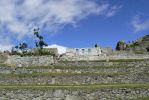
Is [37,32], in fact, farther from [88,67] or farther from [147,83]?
[147,83]

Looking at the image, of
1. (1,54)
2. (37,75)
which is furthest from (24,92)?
(1,54)

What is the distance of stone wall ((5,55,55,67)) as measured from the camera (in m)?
45.5

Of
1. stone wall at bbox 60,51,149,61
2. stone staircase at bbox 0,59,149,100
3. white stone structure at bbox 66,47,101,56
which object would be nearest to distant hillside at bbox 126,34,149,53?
stone wall at bbox 60,51,149,61

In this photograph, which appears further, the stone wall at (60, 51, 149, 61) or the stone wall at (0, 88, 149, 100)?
the stone wall at (60, 51, 149, 61)

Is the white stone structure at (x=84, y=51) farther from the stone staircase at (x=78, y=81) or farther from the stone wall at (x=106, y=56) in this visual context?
the stone staircase at (x=78, y=81)

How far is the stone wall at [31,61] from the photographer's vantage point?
149 ft

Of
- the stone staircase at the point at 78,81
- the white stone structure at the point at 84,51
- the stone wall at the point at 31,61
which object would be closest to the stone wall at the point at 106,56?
the white stone structure at the point at 84,51

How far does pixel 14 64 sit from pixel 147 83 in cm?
1778

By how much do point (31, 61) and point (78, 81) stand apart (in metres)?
10.2

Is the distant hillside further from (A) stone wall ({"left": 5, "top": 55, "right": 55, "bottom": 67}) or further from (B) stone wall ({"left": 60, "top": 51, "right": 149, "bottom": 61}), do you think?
(A) stone wall ({"left": 5, "top": 55, "right": 55, "bottom": 67})

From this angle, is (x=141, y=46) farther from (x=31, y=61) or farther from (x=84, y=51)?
(x=31, y=61)

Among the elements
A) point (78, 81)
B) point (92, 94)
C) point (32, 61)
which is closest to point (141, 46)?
point (32, 61)

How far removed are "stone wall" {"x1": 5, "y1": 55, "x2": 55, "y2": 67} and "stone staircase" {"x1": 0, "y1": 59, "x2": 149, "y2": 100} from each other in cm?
186

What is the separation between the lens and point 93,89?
33312mm
